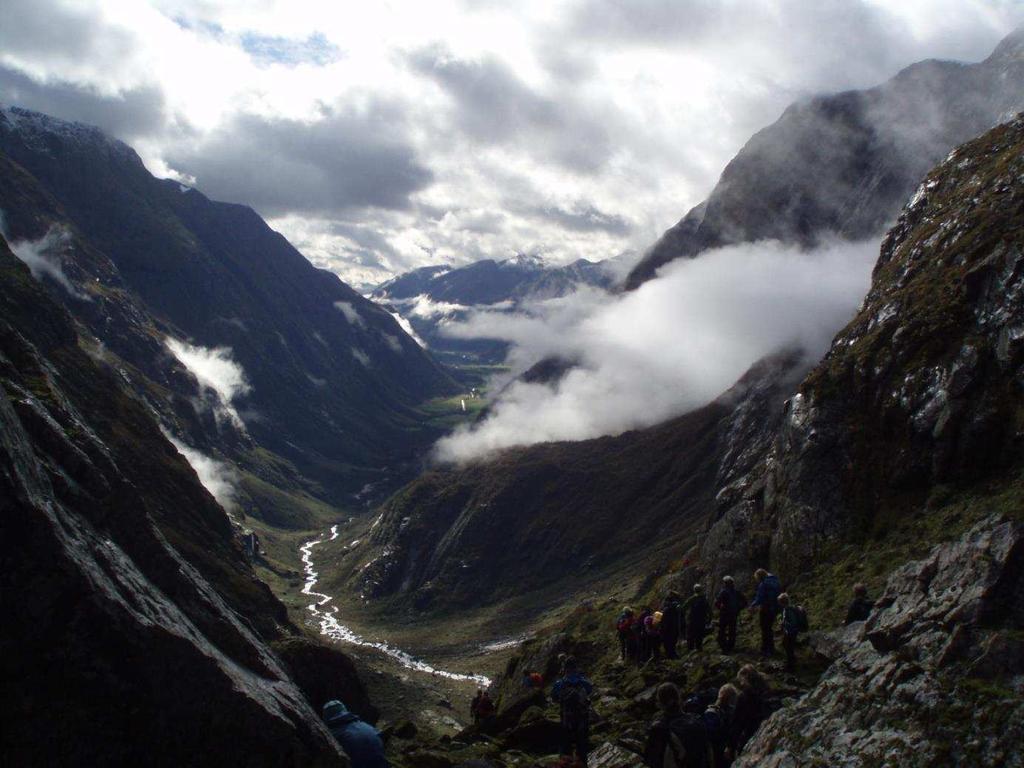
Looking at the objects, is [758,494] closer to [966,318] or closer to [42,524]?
[966,318]

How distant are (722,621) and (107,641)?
25703 mm

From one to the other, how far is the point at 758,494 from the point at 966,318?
1031 inches

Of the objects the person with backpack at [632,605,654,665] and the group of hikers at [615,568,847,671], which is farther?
the person with backpack at [632,605,654,665]

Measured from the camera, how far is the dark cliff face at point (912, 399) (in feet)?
141

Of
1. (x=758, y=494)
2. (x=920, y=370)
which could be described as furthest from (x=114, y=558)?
(x=758, y=494)

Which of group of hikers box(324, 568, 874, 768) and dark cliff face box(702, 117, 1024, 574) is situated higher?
dark cliff face box(702, 117, 1024, 574)

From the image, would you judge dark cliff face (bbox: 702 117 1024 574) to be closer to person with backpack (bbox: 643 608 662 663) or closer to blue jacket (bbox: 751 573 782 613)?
person with backpack (bbox: 643 608 662 663)

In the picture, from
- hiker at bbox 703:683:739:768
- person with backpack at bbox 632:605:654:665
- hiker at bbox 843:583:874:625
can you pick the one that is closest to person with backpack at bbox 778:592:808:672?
hiker at bbox 843:583:874:625

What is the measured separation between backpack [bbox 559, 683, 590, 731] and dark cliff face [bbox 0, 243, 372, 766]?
28.4 feet

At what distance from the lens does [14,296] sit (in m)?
77.1

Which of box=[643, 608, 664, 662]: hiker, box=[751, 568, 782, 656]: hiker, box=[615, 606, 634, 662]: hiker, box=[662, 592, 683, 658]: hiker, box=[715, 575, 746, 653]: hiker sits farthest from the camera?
box=[615, 606, 634, 662]: hiker

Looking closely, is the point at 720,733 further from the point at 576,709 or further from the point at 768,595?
the point at 768,595

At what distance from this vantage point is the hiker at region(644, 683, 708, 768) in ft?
68.2

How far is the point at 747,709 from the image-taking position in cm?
2258
